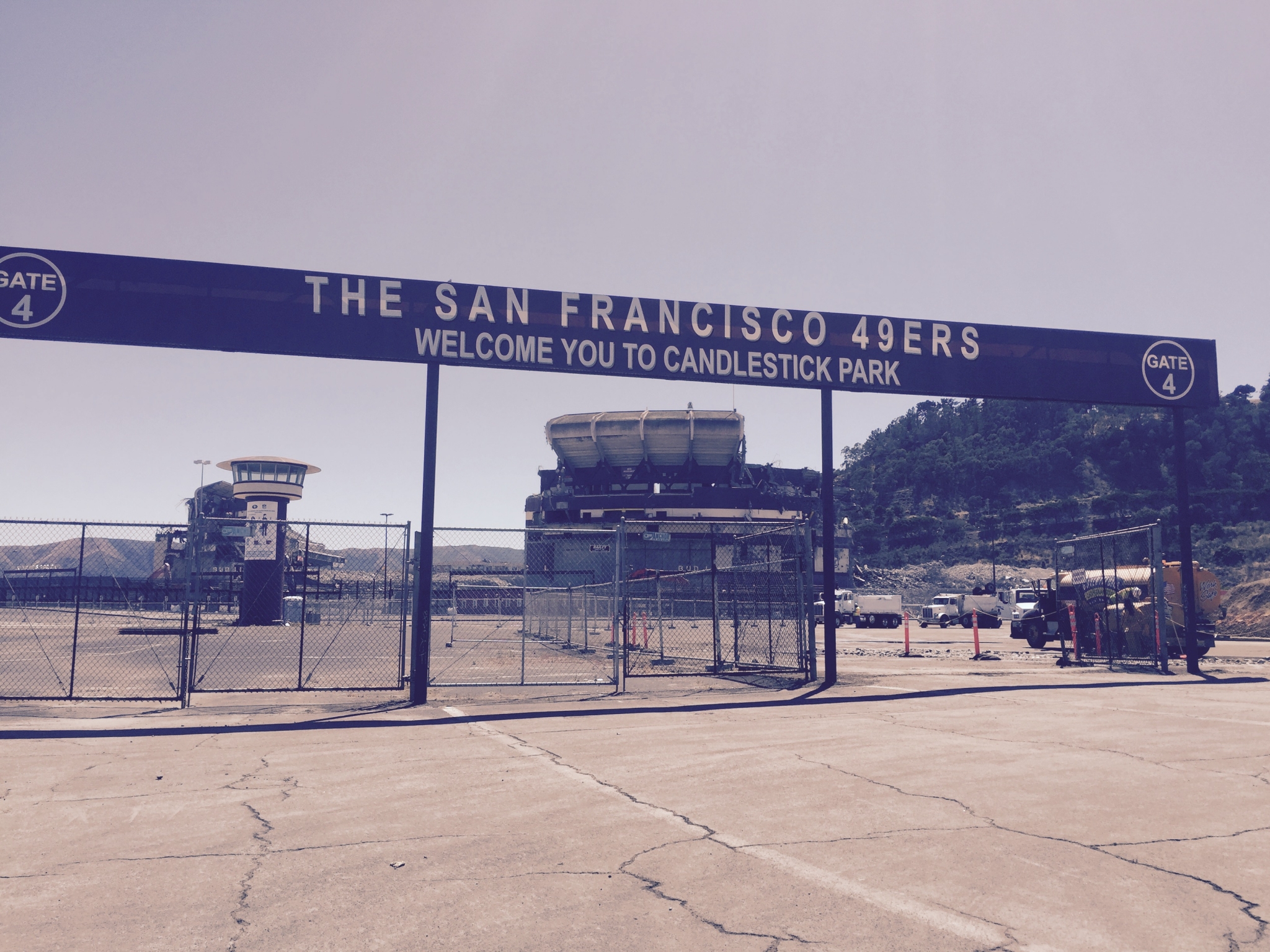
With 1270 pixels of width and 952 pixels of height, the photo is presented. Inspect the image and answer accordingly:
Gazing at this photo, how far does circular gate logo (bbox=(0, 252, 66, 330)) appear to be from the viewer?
12.6 metres

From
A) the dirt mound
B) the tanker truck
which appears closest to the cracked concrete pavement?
the tanker truck

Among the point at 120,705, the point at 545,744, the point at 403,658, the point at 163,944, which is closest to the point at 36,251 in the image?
the point at 120,705

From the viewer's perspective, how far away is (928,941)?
415 centimetres

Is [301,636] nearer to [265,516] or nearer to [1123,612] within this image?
[1123,612]

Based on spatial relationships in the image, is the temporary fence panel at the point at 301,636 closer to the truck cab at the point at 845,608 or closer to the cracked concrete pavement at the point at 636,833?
the cracked concrete pavement at the point at 636,833

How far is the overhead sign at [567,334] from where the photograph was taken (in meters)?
12.9

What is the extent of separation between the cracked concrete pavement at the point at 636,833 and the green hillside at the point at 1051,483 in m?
114

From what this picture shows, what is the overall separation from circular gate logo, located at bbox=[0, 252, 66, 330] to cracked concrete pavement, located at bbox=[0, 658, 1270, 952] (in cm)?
528

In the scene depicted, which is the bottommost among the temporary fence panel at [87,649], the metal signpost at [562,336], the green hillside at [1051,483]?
the temporary fence panel at [87,649]

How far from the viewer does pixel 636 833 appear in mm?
6023

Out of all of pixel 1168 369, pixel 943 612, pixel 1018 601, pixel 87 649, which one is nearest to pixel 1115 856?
pixel 1168 369

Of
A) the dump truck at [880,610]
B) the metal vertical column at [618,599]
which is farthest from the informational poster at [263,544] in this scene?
the dump truck at [880,610]

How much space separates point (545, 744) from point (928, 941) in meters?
5.96

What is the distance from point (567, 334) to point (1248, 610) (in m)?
42.9
